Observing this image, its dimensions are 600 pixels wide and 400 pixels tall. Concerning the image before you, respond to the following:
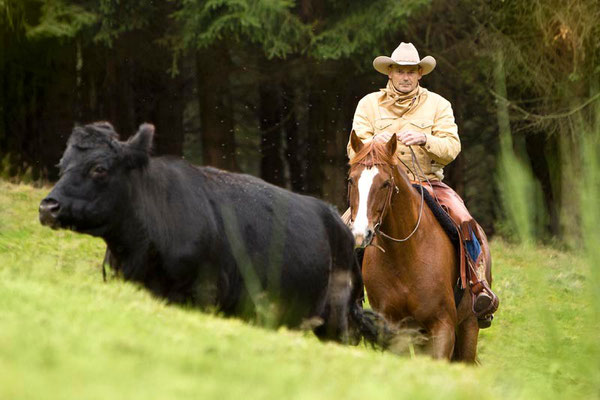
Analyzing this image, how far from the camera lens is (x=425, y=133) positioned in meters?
10.3

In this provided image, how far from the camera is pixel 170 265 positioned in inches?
335

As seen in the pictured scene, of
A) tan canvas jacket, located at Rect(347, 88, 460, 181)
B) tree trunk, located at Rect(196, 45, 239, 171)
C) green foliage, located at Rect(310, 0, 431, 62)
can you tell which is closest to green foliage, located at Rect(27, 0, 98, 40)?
tree trunk, located at Rect(196, 45, 239, 171)

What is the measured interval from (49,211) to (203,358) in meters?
3.43

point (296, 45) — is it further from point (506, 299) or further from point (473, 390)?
point (473, 390)

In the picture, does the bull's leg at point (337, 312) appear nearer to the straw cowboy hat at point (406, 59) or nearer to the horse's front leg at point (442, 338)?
the horse's front leg at point (442, 338)

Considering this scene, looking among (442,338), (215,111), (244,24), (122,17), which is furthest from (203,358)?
(215,111)

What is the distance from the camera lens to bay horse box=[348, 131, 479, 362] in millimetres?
9336

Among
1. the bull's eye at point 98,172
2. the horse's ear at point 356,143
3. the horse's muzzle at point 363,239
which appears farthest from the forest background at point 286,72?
the bull's eye at point 98,172

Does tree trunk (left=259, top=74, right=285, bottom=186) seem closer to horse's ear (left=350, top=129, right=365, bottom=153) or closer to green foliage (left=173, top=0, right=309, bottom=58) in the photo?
green foliage (left=173, top=0, right=309, bottom=58)

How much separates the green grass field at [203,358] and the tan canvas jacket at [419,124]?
10.8 ft

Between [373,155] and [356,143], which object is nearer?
[373,155]

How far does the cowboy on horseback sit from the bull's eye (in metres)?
2.74

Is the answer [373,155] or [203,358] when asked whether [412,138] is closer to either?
[373,155]

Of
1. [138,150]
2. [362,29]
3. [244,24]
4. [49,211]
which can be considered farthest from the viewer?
[362,29]
